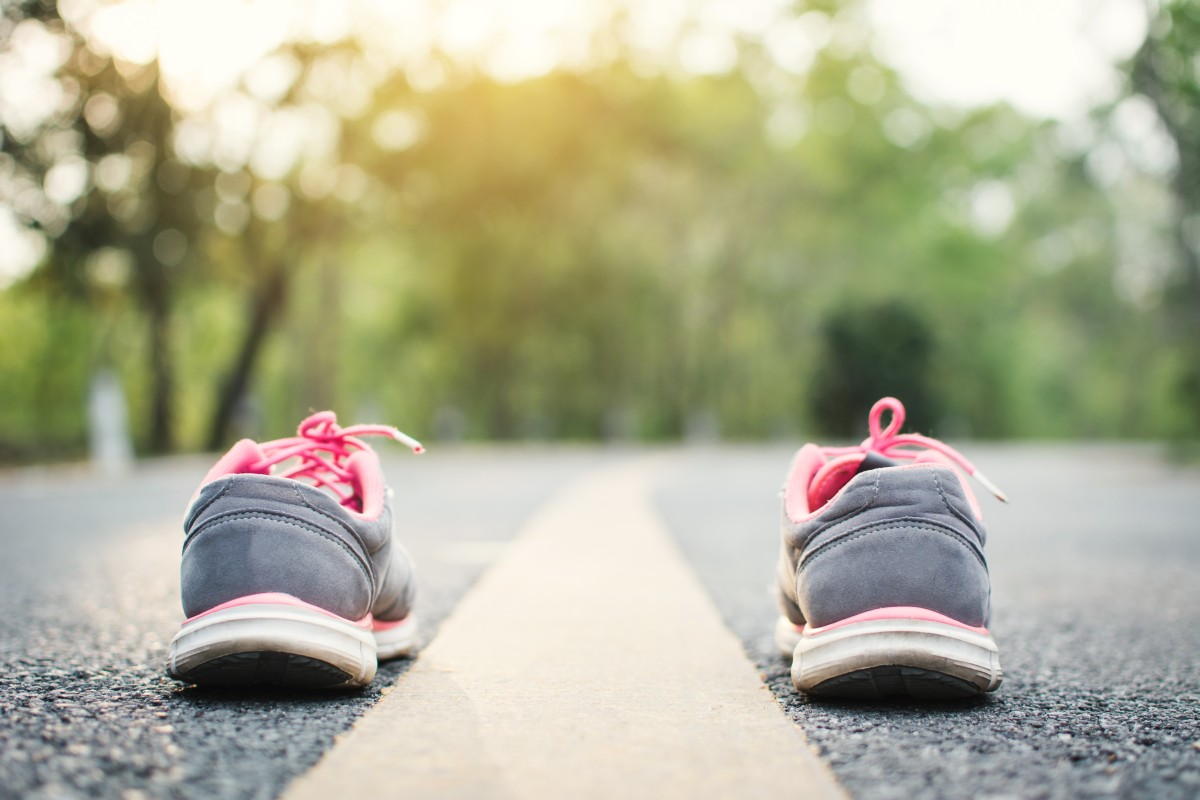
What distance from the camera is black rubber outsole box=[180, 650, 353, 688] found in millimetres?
1972

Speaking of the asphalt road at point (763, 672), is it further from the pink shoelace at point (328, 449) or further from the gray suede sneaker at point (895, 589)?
the pink shoelace at point (328, 449)

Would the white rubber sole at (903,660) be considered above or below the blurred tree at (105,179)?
below

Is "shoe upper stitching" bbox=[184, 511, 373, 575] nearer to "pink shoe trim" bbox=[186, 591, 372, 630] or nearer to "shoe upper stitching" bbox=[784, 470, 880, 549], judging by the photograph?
"pink shoe trim" bbox=[186, 591, 372, 630]

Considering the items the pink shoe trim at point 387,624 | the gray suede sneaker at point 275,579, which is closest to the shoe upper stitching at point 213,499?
the gray suede sneaker at point 275,579

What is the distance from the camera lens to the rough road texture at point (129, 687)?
1528 millimetres

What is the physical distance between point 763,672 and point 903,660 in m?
0.49

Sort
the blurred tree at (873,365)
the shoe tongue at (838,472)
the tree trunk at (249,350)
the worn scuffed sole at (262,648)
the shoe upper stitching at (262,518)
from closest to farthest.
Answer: the worn scuffed sole at (262,648) → the shoe upper stitching at (262,518) → the shoe tongue at (838,472) → the tree trunk at (249,350) → the blurred tree at (873,365)

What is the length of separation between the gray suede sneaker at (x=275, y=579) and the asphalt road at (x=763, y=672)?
7cm

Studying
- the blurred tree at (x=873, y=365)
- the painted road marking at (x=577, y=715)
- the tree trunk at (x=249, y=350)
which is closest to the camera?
→ the painted road marking at (x=577, y=715)

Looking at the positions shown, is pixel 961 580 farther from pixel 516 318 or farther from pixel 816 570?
pixel 516 318

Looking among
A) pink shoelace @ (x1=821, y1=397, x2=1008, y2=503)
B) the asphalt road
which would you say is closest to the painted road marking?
the asphalt road

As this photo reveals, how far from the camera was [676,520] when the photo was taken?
6.91m

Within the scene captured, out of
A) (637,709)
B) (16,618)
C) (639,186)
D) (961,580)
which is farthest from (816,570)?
(639,186)

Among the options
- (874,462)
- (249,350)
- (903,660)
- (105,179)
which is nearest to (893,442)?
(874,462)
